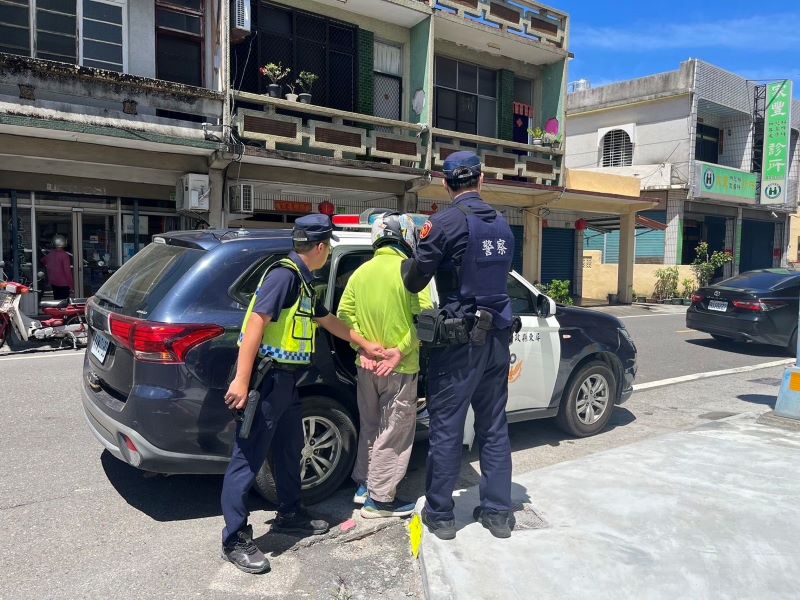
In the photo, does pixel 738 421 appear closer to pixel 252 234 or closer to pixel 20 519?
pixel 252 234

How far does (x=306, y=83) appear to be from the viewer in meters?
14.2

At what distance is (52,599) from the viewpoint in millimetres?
2922

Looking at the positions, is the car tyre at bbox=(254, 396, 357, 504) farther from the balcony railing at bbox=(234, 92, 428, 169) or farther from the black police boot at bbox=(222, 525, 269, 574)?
the balcony railing at bbox=(234, 92, 428, 169)

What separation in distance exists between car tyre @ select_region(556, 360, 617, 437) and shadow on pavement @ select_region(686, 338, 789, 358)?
642 cm

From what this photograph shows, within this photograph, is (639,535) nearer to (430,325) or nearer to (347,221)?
(430,325)

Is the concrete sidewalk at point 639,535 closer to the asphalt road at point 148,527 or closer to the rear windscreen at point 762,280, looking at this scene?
the asphalt road at point 148,527

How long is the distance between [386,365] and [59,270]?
10819 millimetres

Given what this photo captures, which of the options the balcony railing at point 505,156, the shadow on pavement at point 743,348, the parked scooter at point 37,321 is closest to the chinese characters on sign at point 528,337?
the shadow on pavement at point 743,348

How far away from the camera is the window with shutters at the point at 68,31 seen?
38.3 ft

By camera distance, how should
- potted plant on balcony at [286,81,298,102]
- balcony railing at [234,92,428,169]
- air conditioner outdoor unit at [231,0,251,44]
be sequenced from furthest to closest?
potted plant on balcony at [286,81,298,102]
balcony railing at [234,92,428,169]
air conditioner outdoor unit at [231,0,251,44]

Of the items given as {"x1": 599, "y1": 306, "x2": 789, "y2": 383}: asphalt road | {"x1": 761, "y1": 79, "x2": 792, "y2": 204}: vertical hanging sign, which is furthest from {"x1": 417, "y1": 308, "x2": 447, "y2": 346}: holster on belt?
{"x1": 761, "y1": 79, "x2": 792, "y2": 204}: vertical hanging sign

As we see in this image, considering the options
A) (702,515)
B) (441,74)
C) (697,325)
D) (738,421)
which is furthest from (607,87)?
(702,515)

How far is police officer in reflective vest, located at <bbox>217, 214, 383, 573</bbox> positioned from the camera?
10.4 feet

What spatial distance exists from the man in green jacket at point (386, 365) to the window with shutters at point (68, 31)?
11017 millimetres
